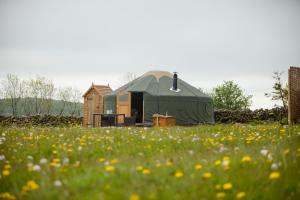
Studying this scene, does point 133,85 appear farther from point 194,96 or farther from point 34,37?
point 34,37

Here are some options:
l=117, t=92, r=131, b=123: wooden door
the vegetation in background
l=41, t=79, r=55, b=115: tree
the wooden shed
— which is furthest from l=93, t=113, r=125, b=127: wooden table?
l=41, t=79, r=55, b=115: tree

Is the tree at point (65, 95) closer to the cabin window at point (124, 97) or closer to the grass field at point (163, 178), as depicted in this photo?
the cabin window at point (124, 97)

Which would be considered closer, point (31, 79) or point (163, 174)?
point (163, 174)

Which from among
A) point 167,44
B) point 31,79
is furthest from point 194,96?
point 31,79

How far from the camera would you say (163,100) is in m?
18.5

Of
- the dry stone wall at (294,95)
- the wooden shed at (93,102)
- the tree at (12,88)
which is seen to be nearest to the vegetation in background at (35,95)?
the tree at (12,88)

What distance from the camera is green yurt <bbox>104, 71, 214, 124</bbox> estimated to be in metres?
18.4

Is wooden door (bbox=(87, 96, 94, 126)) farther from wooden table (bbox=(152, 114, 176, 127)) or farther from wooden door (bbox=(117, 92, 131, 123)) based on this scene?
wooden table (bbox=(152, 114, 176, 127))

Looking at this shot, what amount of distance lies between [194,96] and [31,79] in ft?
84.3

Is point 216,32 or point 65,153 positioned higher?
point 216,32

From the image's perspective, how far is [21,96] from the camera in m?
39.7

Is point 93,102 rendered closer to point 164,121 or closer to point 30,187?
point 164,121

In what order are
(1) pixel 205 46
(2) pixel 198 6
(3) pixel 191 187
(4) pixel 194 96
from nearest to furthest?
(3) pixel 191 187 → (2) pixel 198 6 → (1) pixel 205 46 → (4) pixel 194 96

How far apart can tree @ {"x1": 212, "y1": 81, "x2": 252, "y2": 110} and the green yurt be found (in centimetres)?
1814
